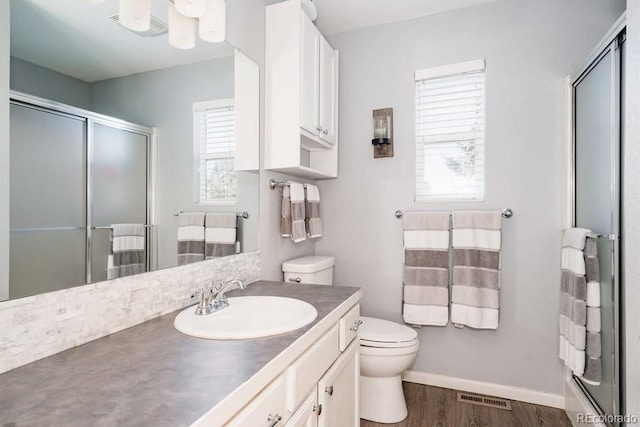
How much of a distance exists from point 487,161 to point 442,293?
0.92 metres

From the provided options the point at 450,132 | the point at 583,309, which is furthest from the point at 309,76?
the point at 583,309

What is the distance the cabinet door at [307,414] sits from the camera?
38.3 inches

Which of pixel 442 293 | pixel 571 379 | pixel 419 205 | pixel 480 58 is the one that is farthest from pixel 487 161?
pixel 571 379

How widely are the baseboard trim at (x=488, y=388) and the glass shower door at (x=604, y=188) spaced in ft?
0.92

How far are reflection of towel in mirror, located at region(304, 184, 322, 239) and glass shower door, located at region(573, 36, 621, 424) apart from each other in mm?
1567

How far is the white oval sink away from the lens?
39.3 inches

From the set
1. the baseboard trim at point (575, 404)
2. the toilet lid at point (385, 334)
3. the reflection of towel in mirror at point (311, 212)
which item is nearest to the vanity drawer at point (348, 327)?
the toilet lid at point (385, 334)

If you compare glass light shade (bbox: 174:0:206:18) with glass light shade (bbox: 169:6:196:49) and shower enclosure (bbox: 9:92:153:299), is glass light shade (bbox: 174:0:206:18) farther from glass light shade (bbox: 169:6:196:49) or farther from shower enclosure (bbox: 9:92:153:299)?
shower enclosure (bbox: 9:92:153:299)

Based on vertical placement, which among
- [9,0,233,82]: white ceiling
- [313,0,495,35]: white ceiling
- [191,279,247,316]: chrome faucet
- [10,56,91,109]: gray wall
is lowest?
[191,279,247,316]: chrome faucet

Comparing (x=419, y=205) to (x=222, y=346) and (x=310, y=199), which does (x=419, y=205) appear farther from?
(x=222, y=346)

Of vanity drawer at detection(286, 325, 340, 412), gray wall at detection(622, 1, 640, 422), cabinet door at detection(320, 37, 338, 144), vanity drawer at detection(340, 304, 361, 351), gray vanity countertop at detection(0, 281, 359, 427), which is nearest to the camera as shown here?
gray vanity countertop at detection(0, 281, 359, 427)

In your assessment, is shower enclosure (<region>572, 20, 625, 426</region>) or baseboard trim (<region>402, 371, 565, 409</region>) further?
baseboard trim (<region>402, 371, 565, 409</region>)

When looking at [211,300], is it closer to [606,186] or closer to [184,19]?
[184,19]
